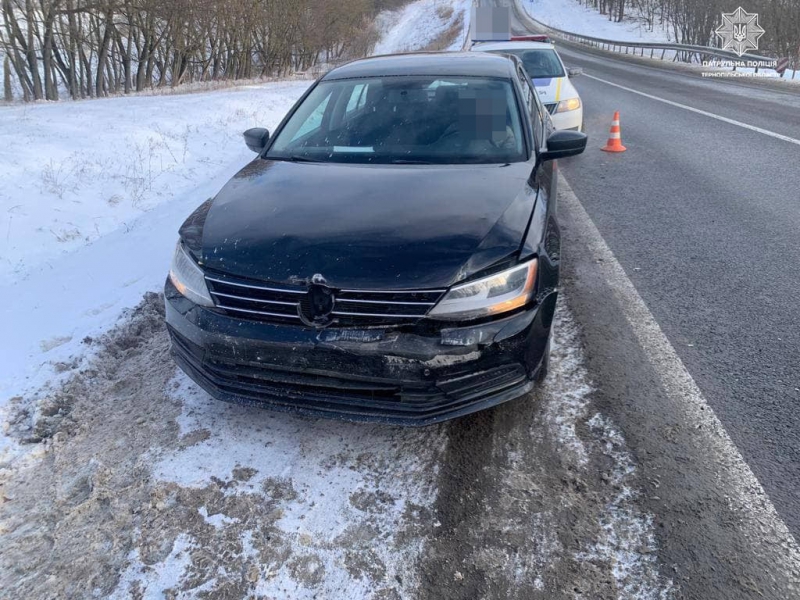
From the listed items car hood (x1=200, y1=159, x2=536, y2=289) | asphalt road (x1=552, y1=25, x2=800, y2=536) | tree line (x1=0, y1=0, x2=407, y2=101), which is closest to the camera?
car hood (x1=200, y1=159, x2=536, y2=289)

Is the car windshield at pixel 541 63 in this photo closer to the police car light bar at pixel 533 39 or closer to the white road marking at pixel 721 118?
the police car light bar at pixel 533 39

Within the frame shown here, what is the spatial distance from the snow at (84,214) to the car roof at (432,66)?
223 cm

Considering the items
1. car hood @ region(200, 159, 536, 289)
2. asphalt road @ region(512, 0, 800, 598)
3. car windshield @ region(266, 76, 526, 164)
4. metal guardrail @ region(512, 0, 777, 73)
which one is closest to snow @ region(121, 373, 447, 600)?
car hood @ region(200, 159, 536, 289)

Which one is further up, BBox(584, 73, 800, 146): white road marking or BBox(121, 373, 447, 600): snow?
BBox(584, 73, 800, 146): white road marking

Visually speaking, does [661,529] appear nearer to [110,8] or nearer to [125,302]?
[125,302]

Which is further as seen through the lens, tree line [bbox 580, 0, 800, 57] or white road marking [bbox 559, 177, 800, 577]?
tree line [bbox 580, 0, 800, 57]

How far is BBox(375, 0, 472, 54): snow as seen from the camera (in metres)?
56.8

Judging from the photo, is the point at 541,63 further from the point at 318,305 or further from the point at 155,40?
the point at 155,40

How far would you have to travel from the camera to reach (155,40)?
2789 cm

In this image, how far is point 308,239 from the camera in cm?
270

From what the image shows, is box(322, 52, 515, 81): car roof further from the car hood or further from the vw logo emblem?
the vw logo emblem

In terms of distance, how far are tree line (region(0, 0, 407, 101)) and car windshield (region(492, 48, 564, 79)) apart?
735 inches

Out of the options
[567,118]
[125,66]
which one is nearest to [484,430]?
[567,118]

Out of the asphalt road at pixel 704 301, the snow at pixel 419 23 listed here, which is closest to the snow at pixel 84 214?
the asphalt road at pixel 704 301
